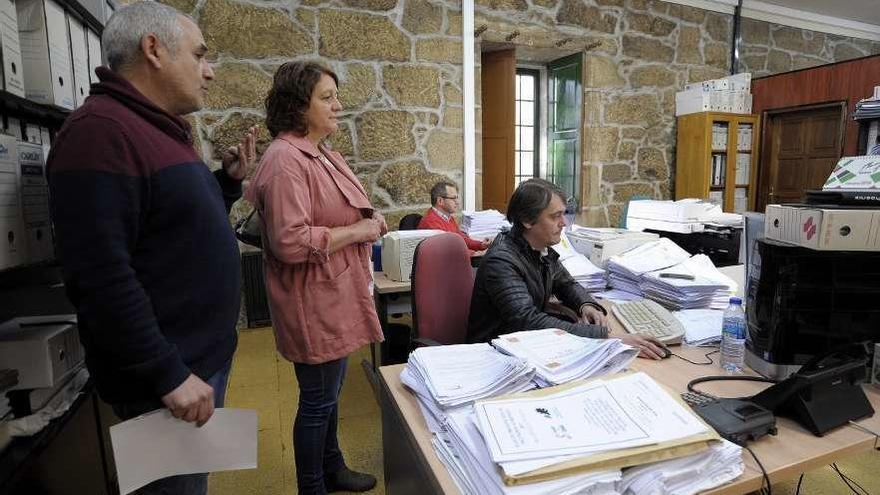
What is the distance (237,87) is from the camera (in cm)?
364

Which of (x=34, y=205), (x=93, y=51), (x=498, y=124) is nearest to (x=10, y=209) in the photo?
(x=34, y=205)

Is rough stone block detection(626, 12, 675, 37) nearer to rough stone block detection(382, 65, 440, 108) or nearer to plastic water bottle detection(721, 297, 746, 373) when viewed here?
rough stone block detection(382, 65, 440, 108)

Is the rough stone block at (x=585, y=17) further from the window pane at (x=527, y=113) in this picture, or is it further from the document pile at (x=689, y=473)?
the document pile at (x=689, y=473)

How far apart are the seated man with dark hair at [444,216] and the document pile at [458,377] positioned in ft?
6.91

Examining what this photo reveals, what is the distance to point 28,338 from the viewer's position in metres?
1.25

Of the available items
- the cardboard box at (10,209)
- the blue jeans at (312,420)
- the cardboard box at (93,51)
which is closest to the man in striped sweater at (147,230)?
the blue jeans at (312,420)

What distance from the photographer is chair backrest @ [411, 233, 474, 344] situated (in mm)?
1698

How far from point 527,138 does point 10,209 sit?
4633 millimetres

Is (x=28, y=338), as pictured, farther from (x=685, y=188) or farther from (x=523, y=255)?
(x=685, y=188)

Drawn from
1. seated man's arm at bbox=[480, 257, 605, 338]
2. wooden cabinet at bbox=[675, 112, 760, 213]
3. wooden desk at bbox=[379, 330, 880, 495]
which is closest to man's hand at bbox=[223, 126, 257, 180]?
wooden desk at bbox=[379, 330, 880, 495]

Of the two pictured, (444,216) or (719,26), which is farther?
(719,26)

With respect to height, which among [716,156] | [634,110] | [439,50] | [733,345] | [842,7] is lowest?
[733,345]

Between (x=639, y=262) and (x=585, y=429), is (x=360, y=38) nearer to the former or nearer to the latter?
(x=639, y=262)

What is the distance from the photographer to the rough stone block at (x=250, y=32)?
11.6 feet
